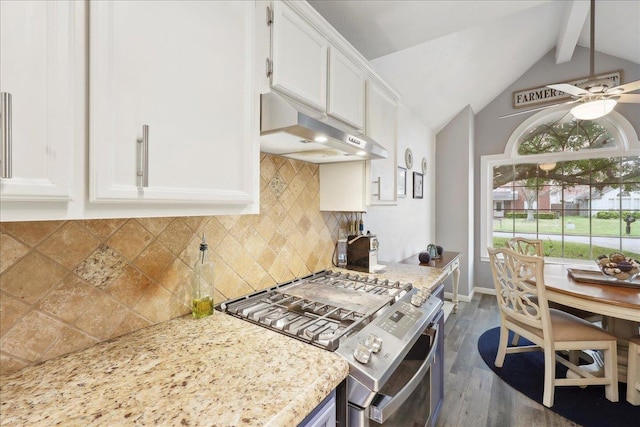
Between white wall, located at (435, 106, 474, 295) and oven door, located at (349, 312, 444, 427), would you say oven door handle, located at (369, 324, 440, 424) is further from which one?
white wall, located at (435, 106, 474, 295)

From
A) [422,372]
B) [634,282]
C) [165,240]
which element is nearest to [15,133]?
[165,240]

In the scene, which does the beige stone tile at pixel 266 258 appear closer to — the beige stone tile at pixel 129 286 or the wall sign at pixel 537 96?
the beige stone tile at pixel 129 286

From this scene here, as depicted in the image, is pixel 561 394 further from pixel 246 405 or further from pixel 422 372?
pixel 246 405

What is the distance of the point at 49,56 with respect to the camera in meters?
0.56

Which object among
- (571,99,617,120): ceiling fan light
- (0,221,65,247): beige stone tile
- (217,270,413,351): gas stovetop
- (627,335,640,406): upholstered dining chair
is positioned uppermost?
(571,99,617,120): ceiling fan light

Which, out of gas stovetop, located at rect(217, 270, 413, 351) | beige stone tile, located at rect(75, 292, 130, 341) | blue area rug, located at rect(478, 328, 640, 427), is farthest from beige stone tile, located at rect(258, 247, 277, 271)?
blue area rug, located at rect(478, 328, 640, 427)

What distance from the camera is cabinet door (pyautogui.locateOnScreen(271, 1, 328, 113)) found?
109 cm

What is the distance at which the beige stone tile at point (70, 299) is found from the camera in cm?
83

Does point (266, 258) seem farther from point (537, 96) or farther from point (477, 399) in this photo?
point (537, 96)

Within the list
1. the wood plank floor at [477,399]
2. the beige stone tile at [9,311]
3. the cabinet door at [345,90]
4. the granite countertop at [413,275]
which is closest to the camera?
the beige stone tile at [9,311]

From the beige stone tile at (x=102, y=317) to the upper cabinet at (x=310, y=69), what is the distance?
95cm

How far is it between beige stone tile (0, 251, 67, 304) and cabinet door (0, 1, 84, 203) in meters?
0.39

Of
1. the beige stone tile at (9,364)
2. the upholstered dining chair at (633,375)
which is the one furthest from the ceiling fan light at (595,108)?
the beige stone tile at (9,364)

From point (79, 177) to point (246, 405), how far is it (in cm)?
63
